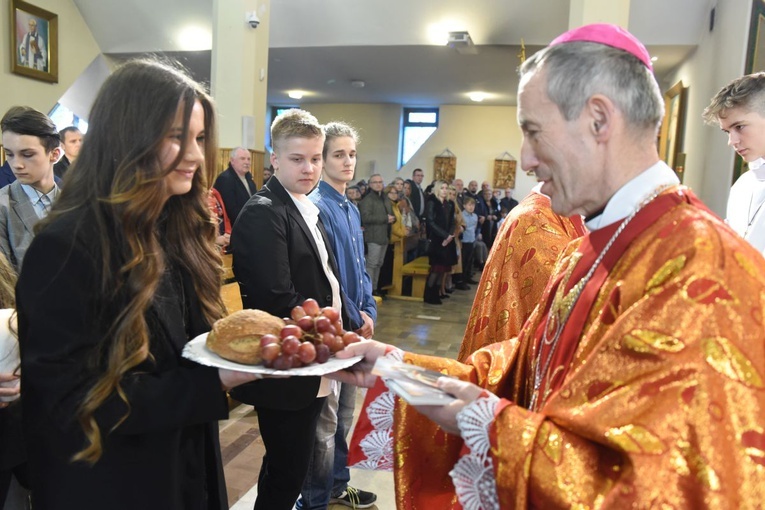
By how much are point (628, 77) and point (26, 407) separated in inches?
55.6

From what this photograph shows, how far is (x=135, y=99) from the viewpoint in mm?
1310

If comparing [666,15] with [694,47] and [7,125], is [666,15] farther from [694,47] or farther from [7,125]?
[7,125]


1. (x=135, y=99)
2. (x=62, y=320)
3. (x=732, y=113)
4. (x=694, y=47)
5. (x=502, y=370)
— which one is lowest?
(x=502, y=370)

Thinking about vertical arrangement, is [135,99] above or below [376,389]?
above

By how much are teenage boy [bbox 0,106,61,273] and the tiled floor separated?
156 centimetres

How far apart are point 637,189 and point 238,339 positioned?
2.96 feet

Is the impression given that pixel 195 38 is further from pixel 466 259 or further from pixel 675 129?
pixel 675 129

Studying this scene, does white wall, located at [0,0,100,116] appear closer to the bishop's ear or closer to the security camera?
the security camera

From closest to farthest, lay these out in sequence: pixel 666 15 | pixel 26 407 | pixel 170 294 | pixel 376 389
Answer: pixel 26 407 < pixel 170 294 < pixel 376 389 < pixel 666 15

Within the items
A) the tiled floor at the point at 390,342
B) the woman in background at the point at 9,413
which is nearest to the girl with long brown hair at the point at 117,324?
the woman in background at the point at 9,413

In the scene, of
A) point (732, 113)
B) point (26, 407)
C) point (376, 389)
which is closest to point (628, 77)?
point (376, 389)

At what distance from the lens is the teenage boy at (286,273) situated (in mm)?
2174

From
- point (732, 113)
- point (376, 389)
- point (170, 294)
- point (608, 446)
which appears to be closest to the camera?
point (608, 446)

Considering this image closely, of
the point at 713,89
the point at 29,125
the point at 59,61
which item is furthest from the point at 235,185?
the point at 713,89
